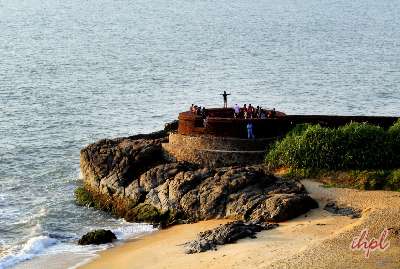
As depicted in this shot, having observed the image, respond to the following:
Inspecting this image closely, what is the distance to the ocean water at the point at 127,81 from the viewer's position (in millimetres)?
38812

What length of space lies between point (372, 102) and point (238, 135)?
108 feet

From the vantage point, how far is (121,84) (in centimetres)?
7675

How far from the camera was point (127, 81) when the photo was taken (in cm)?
7844

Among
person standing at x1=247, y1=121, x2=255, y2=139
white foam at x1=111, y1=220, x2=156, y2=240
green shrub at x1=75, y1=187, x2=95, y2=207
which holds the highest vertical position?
person standing at x1=247, y1=121, x2=255, y2=139

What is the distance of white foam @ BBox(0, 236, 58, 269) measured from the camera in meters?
31.4

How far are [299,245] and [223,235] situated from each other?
10.5 ft

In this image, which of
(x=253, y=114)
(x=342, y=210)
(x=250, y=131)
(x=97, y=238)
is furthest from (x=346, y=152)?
(x=97, y=238)

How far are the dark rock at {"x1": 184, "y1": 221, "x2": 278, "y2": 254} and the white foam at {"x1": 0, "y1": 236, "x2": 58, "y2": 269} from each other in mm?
6692

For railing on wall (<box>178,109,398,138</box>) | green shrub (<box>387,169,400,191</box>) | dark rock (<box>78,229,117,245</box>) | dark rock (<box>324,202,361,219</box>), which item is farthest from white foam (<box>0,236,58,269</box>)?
green shrub (<box>387,169,400,191</box>)

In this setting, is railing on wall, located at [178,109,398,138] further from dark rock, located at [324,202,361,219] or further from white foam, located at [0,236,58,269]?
white foam, located at [0,236,58,269]

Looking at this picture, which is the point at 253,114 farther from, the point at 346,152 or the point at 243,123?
the point at 346,152

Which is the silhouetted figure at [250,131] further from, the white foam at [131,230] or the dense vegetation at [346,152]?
the white foam at [131,230]

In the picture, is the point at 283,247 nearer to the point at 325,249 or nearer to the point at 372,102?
the point at 325,249

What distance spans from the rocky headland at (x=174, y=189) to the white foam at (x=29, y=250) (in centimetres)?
416
